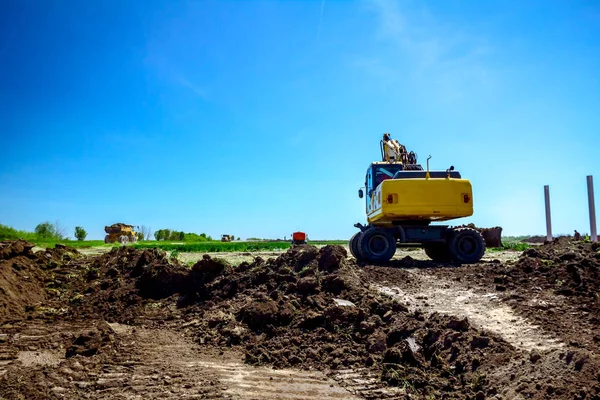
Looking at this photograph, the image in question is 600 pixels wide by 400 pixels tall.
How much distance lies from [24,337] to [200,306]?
3159 millimetres

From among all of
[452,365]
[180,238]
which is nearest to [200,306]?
[452,365]

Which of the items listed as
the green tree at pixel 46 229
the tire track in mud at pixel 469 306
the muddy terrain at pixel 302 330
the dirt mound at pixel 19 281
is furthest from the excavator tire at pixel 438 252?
the green tree at pixel 46 229

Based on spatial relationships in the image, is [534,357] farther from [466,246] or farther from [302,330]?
[466,246]

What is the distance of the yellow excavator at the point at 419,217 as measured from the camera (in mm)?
13234

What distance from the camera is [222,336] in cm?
795

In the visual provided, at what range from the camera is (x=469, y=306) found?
28.2 feet

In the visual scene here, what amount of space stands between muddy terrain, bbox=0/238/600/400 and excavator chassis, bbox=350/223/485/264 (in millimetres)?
1851

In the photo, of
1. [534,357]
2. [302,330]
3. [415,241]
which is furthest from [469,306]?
[415,241]

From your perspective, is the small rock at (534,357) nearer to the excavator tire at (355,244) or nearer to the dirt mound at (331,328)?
the dirt mound at (331,328)

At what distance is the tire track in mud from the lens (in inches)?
267

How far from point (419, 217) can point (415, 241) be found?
2.39 feet

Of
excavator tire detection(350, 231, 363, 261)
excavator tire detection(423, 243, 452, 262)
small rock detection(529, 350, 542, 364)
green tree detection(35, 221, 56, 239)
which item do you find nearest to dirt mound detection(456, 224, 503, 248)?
excavator tire detection(423, 243, 452, 262)

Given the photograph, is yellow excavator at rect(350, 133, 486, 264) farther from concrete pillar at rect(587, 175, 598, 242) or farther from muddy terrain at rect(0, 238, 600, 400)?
concrete pillar at rect(587, 175, 598, 242)

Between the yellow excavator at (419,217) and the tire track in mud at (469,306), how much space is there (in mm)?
2291
